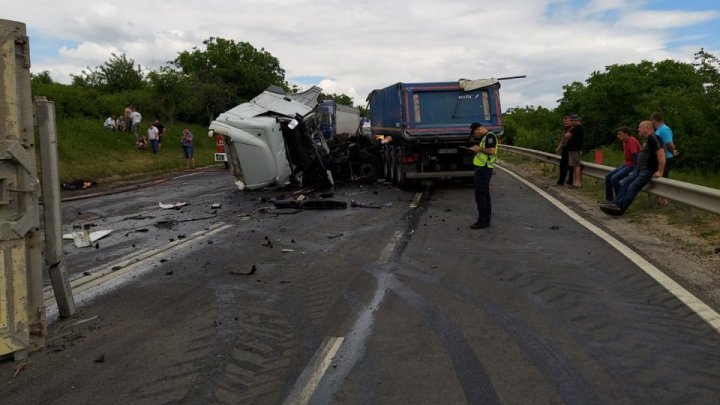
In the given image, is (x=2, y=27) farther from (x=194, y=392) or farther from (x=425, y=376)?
(x=425, y=376)

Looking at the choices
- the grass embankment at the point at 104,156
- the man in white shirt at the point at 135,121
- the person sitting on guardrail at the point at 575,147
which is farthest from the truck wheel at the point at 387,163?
the man in white shirt at the point at 135,121

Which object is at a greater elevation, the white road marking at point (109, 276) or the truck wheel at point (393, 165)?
the truck wheel at point (393, 165)

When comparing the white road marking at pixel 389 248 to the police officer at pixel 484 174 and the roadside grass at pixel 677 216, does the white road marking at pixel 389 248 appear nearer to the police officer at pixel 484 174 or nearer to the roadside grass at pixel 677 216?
the police officer at pixel 484 174

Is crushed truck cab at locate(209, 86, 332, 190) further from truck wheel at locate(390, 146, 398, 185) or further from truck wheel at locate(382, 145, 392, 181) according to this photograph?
truck wheel at locate(382, 145, 392, 181)

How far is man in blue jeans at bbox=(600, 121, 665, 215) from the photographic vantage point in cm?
953

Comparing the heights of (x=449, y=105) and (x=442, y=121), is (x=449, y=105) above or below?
above

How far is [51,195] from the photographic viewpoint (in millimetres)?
4703

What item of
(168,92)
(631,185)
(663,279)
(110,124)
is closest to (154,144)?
(110,124)

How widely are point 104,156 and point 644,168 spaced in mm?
19336

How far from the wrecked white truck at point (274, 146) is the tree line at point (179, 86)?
16121mm

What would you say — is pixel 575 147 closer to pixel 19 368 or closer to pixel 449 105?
pixel 449 105

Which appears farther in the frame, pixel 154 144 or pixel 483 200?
pixel 154 144

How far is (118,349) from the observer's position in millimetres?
4285

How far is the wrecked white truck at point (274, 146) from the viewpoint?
14094 millimetres
